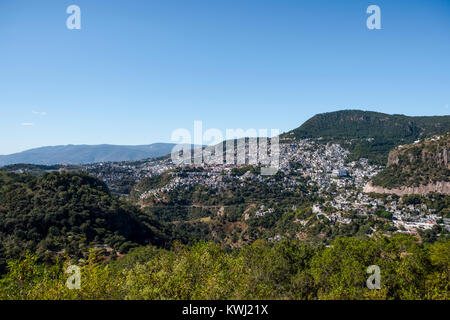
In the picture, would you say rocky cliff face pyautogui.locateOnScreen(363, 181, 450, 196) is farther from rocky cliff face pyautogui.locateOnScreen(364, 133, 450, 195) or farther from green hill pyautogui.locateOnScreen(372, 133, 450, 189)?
green hill pyautogui.locateOnScreen(372, 133, 450, 189)

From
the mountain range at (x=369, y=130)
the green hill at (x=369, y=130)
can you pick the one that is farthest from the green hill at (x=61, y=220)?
the green hill at (x=369, y=130)

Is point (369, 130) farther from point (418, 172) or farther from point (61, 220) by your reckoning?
point (61, 220)

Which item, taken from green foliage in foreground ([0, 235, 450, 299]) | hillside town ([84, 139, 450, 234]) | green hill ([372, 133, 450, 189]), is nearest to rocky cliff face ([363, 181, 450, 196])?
green hill ([372, 133, 450, 189])

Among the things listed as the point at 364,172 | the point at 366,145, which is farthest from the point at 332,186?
the point at 366,145

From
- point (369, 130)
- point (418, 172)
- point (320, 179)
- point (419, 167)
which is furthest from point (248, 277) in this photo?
point (369, 130)

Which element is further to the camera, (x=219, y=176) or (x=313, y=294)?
(x=219, y=176)
